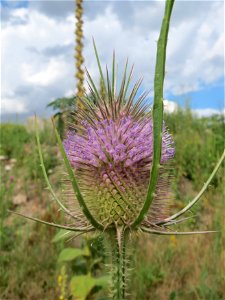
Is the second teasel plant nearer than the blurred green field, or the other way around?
the second teasel plant

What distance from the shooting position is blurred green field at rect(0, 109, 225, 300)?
128 inches

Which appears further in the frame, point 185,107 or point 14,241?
point 185,107

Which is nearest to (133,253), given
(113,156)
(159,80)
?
(113,156)

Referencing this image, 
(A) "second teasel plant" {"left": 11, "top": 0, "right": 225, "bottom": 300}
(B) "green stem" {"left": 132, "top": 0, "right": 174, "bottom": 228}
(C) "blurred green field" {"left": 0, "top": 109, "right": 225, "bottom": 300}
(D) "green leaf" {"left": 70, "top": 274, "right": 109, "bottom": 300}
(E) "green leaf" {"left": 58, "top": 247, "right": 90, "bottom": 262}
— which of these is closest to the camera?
(B) "green stem" {"left": 132, "top": 0, "right": 174, "bottom": 228}

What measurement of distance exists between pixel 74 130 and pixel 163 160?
1.42 ft

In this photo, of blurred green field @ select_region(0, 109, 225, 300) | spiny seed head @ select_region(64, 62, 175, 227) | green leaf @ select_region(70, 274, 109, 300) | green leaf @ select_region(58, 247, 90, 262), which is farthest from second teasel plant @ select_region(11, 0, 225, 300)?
green leaf @ select_region(58, 247, 90, 262)

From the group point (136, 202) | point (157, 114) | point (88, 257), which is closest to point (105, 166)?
point (136, 202)

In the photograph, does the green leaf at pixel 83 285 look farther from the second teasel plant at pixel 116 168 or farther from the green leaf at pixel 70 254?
the second teasel plant at pixel 116 168

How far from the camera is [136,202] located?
63.5 inches

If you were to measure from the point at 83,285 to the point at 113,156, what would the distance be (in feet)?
5.14

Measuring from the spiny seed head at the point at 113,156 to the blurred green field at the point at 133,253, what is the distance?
1.43 feet

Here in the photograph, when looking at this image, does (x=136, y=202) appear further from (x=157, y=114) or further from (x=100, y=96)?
(x=157, y=114)

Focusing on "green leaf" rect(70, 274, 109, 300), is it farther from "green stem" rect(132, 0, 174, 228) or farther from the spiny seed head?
"green stem" rect(132, 0, 174, 228)

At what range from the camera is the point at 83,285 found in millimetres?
2871
